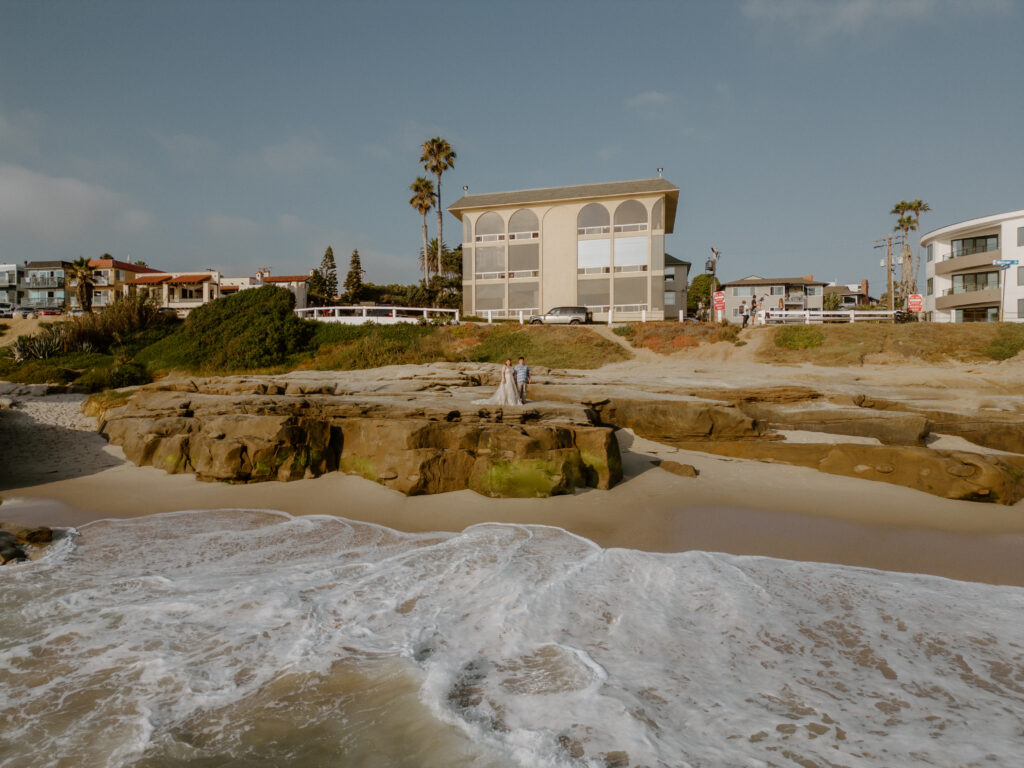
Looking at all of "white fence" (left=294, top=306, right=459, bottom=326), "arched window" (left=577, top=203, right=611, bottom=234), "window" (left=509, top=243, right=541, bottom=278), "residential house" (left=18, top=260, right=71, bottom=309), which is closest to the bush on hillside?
"white fence" (left=294, top=306, right=459, bottom=326)

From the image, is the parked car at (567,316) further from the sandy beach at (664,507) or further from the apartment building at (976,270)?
the apartment building at (976,270)

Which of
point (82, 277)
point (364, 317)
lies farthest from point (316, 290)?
point (364, 317)

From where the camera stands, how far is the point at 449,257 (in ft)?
193

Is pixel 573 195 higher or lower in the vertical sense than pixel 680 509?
higher

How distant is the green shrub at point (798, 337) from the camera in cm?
2627

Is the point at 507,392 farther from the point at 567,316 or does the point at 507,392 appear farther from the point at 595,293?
the point at 595,293

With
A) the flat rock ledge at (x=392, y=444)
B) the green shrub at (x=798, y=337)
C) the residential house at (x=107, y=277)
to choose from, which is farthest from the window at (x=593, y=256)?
the residential house at (x=107, y=277)

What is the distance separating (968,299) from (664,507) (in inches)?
1944

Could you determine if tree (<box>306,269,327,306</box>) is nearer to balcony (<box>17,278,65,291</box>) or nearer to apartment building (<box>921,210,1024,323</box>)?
balcony (<box>17,278,65,291</box>)

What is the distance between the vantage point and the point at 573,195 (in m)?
38.8

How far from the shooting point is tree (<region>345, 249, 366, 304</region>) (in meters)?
58.8

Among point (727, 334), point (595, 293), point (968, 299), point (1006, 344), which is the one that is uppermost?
point (968, 299)

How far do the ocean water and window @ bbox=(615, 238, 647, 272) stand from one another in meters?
32.6

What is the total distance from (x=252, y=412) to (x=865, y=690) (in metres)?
11.7
